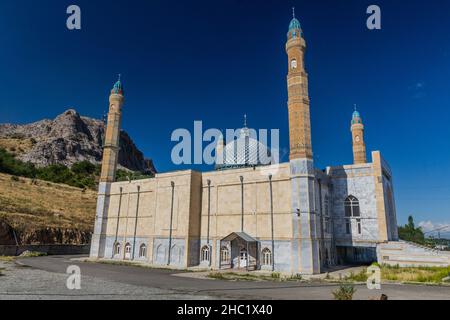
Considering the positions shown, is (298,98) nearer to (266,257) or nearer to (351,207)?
(351,207)

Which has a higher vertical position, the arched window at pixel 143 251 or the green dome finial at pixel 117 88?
the green dome finial at pixel 117 88

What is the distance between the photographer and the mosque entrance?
28969mm

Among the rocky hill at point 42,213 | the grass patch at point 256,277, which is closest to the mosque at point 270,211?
the grass patch at point 256,277

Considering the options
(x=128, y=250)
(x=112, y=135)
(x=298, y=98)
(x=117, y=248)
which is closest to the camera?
(x=298, y=98)

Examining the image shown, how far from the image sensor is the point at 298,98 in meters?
29.7

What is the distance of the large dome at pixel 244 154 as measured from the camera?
3703cm

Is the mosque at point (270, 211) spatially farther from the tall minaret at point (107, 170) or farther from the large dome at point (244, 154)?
the tall minaret at point (107, 170)

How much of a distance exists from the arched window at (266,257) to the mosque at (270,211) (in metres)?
0.09

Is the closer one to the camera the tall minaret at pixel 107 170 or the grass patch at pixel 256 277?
the grass patch at pixel 256 277

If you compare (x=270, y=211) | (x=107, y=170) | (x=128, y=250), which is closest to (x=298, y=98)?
(x=270, y=211)

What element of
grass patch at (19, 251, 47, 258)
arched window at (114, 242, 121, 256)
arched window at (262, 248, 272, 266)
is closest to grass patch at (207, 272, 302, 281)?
arched window at (262, 248, 272, 266)

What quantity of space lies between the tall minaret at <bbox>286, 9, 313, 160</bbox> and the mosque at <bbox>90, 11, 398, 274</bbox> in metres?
0.10

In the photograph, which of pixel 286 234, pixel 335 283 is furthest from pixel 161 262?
pixel 335 283

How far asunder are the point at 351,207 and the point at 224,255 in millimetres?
14272
